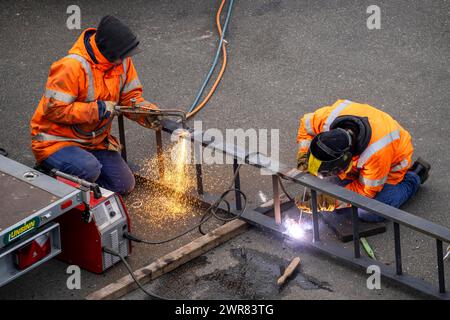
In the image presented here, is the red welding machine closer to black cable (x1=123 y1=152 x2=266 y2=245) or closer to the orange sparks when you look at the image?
black cable (x1=123 y1=152 x2=266 y2=245)

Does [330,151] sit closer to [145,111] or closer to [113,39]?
[145,111]

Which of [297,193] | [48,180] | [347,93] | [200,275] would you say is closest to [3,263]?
[48,180]

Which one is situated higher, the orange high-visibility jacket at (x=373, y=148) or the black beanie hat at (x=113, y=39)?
the black beanie hat at (x=113, y=39)

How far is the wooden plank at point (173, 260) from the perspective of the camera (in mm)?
6328

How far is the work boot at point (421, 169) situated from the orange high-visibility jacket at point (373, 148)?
15 cm

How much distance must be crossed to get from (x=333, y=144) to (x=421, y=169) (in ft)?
3.74

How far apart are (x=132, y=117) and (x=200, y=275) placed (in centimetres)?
155

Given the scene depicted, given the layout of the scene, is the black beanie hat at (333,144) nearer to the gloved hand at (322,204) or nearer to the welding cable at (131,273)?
the gloved hand at (322,204)

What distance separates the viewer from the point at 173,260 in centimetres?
666

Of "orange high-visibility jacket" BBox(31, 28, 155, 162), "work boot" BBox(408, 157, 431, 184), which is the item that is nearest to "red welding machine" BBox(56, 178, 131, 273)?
"orange high-visibility jacket" BBox(31, 28, 155, 162)

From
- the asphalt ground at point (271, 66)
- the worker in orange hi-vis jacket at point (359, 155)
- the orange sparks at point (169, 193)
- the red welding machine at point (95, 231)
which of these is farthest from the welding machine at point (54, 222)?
the worker in orange hi-vis jacket at point (359, 155)

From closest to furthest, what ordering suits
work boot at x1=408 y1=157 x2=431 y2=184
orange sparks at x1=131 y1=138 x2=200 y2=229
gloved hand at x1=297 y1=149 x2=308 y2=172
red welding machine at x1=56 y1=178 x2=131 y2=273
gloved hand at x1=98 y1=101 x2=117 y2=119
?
1. red welding machine at x1=56 y1=178 x2=131 y2=273
2. gloved hand at x1=98 y1=101 x2=117 y2=119
3. gloved hand at x1=297 y1=149 x2=308 y2=172
4. orange sparks at x1=131 y1=138 x2=200 y2=229
5. work boot at x1=408 y1=157 x2=431 y2=184

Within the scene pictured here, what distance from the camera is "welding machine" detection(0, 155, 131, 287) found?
6.03 metres

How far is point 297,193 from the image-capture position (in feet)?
25.2
